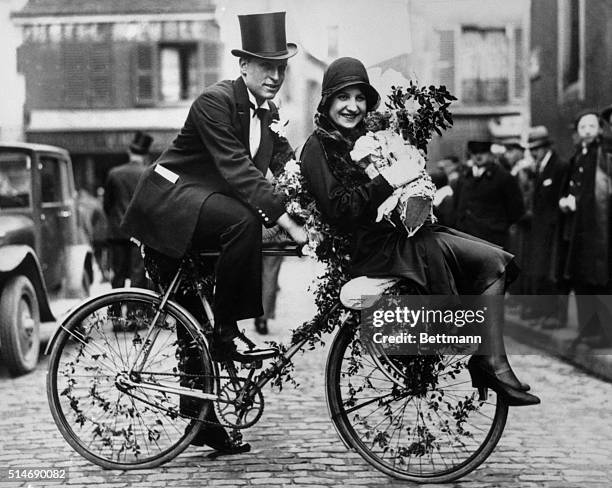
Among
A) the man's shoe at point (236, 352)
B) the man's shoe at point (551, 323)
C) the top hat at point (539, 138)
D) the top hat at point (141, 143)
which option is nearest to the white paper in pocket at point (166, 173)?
the man's shoe at point (236, 352)

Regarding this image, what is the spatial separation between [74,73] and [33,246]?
1.41 m

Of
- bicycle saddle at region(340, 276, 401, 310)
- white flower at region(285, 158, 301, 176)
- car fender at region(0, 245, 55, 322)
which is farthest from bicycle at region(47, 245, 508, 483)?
car fender at region(0, 245, 55, 322)

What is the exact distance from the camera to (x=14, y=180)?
7.24m


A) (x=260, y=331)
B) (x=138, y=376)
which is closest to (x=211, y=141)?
(x=138, y=376)

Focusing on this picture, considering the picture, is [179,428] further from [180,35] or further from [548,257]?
[548,257]

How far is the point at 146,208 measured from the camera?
13.7 feet

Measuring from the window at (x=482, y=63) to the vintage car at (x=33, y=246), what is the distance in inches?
125

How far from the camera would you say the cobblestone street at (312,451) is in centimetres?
401

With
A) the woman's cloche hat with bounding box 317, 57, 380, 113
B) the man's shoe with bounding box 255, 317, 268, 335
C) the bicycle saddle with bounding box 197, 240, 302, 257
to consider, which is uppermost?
the woman's cloche hat with bounding box 317, 57, 380, 113

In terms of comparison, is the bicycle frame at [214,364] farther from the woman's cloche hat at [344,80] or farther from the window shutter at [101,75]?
the window shutter at [101,75]

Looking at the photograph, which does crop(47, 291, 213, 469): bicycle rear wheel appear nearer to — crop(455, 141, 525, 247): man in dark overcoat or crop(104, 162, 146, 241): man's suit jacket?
crop(104, 162, 146, 241): man's suit jacket

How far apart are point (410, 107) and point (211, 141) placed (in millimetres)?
835

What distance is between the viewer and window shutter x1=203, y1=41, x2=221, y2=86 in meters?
6.26

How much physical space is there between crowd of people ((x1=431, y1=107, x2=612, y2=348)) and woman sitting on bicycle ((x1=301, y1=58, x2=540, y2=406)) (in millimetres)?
3526
